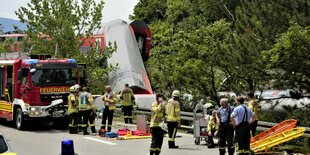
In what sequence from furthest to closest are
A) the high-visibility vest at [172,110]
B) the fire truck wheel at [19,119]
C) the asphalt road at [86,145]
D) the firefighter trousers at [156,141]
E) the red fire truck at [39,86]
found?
the fire truck wheel at [19,119]
the red fire truck at [39,86]
the high-visibility vest at [172,110]
the asphalt road at [86,145]
the firefighter trousers at [156,141]

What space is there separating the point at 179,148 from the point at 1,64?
9.02 meters

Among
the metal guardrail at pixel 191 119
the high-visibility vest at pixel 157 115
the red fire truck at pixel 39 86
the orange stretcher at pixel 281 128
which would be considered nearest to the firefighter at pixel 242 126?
the orange stretcher at pixel 281 128

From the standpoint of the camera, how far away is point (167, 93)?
2636 cm

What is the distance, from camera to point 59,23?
3053 centimetres

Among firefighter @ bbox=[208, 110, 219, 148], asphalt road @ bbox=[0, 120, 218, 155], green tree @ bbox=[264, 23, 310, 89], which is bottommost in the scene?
asphalt road @ bbox=[0, 120, 218, 155]

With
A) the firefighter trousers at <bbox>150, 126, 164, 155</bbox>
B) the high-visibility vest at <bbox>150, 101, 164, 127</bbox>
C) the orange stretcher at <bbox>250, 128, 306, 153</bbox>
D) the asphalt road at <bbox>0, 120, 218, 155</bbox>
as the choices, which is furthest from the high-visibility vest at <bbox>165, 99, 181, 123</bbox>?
the orange stretcher at <bbox>250, 128, 306, 153</bbox>

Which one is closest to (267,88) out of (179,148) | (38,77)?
(179,148)

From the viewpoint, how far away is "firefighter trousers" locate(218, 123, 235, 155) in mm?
13070

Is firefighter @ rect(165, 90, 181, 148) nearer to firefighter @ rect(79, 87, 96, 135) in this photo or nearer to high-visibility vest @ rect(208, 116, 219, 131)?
high-visibility vest @ rect(208, 116, 219, 131)

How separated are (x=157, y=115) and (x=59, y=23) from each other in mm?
18274

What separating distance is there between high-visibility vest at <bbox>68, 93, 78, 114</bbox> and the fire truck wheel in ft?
6.93

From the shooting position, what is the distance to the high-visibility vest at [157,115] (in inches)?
527

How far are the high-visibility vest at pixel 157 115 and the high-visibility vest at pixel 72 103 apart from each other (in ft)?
17.0

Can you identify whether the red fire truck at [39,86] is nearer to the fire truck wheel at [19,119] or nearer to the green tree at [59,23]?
the fire truck wheel at [19,119]
